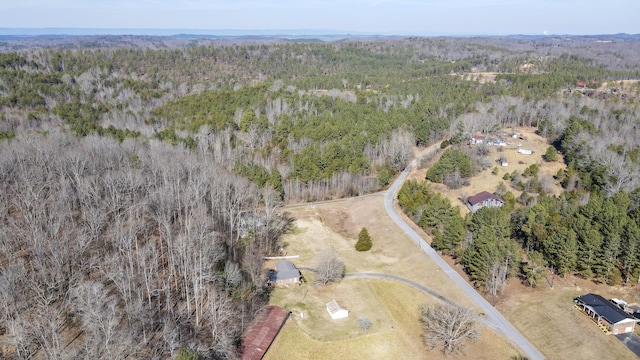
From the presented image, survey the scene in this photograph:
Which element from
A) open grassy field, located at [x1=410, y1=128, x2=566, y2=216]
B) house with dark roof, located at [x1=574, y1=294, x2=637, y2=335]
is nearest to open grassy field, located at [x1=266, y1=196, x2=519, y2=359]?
house with dark roof, located at [x1=574, y1=294, x2=637, y2=335]

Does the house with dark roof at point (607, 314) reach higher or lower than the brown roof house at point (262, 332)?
higher

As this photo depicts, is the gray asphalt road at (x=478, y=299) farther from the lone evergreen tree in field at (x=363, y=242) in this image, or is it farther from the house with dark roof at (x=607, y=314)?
the house with dark roof at (x=607, y=314)

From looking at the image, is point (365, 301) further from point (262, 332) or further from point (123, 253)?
point (123, 253)

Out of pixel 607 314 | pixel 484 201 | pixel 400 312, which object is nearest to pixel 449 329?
pixel 400 312

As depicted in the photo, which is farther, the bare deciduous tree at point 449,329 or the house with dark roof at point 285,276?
the house with dark roof at point 285,276

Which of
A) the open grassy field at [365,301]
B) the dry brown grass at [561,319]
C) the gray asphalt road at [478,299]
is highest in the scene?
the dry brown grass at [561,319]

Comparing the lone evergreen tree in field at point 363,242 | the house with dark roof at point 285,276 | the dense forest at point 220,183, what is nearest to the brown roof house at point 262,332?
the dense forest at point 220,183

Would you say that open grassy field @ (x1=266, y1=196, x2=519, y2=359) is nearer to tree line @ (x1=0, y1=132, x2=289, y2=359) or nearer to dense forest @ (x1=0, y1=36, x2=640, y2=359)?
dense forest @ (x1=0, y1=36, x2=640, y2=359)
